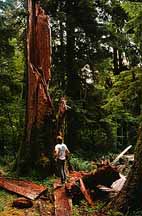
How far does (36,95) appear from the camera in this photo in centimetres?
1948

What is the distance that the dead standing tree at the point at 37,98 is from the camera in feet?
61.7

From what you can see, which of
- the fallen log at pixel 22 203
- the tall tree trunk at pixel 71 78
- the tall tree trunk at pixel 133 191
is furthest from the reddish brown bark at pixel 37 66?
the tall tree trunk at pixel 133 191

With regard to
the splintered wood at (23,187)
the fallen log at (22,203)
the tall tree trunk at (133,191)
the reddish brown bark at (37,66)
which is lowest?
the splintered wood at (23,187)

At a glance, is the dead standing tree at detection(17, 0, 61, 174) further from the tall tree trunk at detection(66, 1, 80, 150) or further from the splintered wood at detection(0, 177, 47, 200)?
the tall tree trunk at detection(66, 1, 80, 150)

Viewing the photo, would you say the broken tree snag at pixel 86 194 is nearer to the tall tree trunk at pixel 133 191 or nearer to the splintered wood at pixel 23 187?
the splintered wood at pixel 23 187

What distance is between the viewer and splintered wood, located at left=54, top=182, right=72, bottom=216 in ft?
39.6

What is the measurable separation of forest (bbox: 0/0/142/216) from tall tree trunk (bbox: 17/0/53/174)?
46 mm

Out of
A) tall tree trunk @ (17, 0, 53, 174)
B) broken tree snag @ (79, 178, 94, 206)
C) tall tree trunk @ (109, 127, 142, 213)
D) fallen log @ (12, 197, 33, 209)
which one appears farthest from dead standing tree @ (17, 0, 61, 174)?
tall tree trunk @ (109, 127, 142, 213)

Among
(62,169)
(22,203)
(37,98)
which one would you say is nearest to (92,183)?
(62,169)

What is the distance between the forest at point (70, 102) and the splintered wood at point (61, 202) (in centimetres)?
3

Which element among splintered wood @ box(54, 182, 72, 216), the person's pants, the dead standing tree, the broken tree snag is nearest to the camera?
splintered wood @ box(54, 182, 72, 216)

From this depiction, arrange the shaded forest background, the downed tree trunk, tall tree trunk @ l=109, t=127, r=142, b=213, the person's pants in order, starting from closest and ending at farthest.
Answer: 1. tall tree trunk @ l=109, t=127, r=142, b=213
2. the downed tree trunk
3. the person's pants
4. the shaded forest background

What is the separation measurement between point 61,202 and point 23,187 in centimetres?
246

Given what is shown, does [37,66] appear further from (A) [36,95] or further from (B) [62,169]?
(B) [62,169]
